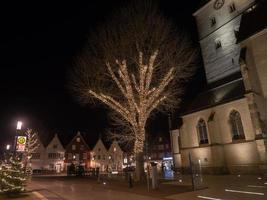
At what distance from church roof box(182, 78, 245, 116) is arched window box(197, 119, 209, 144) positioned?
5.73 ft

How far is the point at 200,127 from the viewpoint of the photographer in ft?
101

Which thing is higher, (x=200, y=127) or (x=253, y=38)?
(x=253, y=38)

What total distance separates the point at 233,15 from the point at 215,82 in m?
8.90

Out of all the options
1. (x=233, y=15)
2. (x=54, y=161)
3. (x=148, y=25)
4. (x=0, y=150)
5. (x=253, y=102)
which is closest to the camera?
(x=148, y=25)

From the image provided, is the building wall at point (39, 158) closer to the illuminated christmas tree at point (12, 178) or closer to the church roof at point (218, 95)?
the church roof at point (218, 95)

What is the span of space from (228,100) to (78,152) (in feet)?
156

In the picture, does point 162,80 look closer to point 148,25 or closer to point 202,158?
point 148,25

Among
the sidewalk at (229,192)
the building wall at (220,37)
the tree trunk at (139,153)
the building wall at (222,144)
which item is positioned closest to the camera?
the sidewalk at (229,192)

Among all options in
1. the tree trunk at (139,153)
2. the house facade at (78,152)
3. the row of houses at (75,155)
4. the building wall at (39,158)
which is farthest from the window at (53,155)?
the tree trunk at (139,153)

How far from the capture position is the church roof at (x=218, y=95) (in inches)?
1068

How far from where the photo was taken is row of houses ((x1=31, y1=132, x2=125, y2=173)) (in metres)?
60.3

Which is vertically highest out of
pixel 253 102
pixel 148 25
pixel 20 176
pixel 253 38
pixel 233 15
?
pixel 233 15

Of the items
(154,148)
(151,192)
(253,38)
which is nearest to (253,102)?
(253,38)

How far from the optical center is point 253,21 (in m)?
26.3
